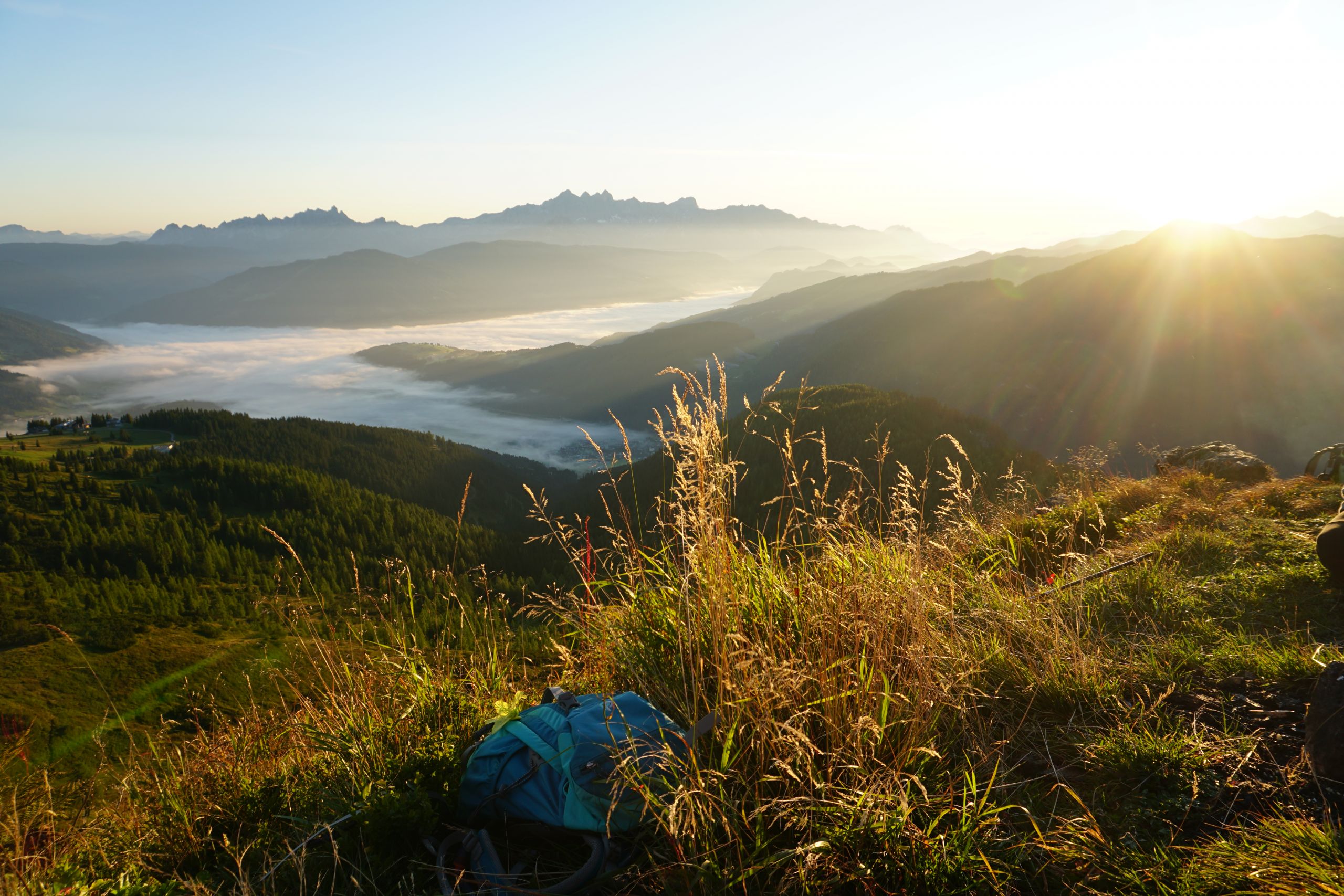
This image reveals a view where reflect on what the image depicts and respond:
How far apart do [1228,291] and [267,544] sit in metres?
150

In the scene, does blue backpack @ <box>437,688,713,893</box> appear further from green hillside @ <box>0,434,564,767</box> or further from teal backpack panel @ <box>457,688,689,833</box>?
green hillside @ <box>0,434,564,767</box>

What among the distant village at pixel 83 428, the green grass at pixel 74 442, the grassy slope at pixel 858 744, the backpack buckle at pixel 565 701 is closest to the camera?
the grassy slope at pixel 858 744

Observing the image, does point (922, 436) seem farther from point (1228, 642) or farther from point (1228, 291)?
point (1228, 291)

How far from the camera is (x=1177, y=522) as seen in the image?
6020mm

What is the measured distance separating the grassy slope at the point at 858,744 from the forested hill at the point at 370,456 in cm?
8434

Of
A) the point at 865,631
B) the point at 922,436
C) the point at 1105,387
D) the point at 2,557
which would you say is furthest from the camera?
the point at 1105,387

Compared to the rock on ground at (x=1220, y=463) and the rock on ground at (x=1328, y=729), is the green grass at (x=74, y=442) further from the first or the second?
the rock on ground at (x=1328, y=729)

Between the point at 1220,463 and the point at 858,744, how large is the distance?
989 centimetres

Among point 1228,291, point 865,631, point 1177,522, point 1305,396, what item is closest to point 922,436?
point 1177,522

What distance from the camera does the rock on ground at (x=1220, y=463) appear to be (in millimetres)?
8344

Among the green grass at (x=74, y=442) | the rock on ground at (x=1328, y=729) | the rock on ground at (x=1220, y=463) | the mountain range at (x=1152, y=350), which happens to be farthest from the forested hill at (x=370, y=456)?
the rock on ground at (x=1328, y=729)

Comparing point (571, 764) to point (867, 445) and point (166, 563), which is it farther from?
point (867, 445)

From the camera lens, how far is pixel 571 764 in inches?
96.2

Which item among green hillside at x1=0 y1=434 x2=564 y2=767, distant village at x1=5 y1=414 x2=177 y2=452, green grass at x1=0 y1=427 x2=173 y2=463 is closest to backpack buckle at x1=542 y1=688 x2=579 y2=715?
green hillside at x1=0 y1=434 x2=564 y2=767
